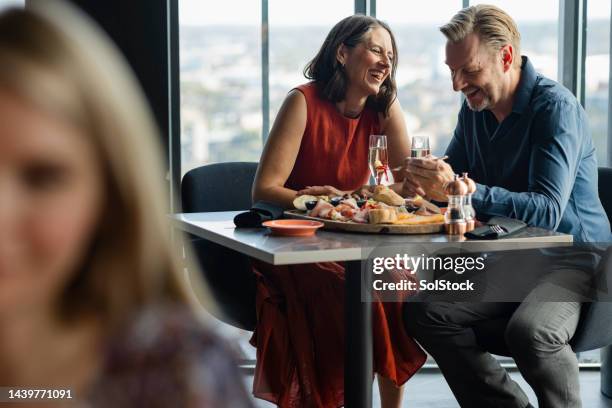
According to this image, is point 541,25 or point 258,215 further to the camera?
point 541,25

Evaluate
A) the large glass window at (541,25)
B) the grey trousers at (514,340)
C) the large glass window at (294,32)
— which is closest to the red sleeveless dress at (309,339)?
the grey trousers at (514,340)

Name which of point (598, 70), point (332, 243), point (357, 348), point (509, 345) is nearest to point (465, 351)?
point (509, 345)

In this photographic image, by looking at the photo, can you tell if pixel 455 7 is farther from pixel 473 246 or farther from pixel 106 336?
pixel 106 336

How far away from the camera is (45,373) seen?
395mm

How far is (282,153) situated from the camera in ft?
9.55

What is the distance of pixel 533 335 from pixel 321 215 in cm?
68

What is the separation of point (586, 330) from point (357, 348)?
0.66m

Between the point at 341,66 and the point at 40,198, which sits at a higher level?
the point at 341,66

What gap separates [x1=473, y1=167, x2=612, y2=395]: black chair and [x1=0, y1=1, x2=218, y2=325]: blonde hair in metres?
→ 2.25

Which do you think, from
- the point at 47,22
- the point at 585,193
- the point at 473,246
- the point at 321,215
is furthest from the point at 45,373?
the point at 585,193

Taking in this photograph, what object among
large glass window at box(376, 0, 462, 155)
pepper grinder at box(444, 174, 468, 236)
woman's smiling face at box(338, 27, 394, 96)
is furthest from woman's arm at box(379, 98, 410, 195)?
large glass window at box(376, 0, 462, 155)

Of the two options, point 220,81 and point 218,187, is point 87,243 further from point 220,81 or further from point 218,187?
point 220,81

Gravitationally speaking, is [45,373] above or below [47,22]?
below

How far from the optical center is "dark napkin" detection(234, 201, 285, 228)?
2457mm
